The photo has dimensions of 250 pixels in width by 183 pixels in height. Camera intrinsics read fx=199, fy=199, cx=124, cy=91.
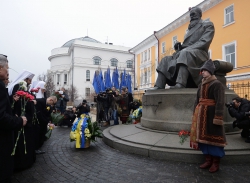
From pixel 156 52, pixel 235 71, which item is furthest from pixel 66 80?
pixel 235 71

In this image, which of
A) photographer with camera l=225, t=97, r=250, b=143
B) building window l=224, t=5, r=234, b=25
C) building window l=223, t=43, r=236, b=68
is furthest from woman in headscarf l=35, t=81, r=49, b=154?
building window l=224, t=5, r=234, b=25

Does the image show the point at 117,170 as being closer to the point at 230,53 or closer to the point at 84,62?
the point at 230,53

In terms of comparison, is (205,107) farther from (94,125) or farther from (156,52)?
(156,52)

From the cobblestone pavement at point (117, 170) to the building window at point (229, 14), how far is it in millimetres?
19048

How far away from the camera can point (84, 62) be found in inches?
2052

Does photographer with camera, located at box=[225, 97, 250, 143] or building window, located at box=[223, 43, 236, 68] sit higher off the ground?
building window, located at box=[223, 43, 236, 68]

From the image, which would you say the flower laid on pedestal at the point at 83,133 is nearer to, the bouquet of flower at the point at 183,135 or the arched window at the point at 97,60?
the bouquet of flower at the point at 183,135

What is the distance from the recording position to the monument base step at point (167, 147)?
3.94 m

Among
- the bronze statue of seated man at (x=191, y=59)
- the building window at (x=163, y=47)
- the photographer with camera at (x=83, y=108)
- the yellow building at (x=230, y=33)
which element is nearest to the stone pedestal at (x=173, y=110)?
the bronze statue of seated man at (x=191, y=59)

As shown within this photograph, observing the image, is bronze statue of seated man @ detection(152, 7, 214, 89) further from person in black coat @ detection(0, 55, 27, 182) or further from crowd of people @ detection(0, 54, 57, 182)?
person in black coat @ detection(0, 55, 27, 182)

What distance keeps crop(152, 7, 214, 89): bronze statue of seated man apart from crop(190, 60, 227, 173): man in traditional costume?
6.19 ft

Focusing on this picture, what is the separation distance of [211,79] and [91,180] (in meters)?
2.74

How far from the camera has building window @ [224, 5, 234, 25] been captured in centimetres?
1880

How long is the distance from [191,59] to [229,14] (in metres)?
17.1
